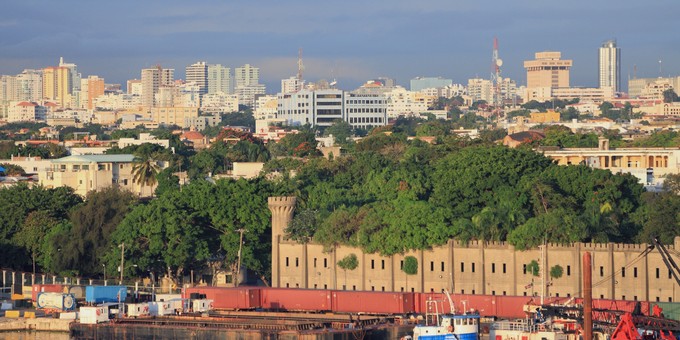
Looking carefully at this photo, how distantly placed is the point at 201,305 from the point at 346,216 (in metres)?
13.4

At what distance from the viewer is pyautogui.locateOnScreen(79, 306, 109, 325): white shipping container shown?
232 ft

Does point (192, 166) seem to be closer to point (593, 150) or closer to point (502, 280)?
point (593, 150)

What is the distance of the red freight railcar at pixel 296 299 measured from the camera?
72.2m

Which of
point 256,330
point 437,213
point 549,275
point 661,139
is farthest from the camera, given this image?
point 661,139

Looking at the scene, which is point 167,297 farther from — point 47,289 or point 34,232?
point 34,232

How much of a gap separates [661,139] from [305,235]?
89.4 metres

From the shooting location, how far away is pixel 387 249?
8081 centimetres

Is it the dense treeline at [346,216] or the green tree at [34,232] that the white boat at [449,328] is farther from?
the green tree at [34,232]

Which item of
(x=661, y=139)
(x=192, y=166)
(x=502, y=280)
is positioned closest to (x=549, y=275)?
(x=502, y=280)

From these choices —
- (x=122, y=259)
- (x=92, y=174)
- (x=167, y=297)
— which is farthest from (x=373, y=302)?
(x=92, y=174)

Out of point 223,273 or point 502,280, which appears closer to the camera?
point 502,280

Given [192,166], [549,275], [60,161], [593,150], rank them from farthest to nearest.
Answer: [192,166] → [593,150] → [60,161] → [549,275]

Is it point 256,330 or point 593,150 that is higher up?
point 593,150

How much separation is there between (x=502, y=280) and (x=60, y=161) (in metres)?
59.2
